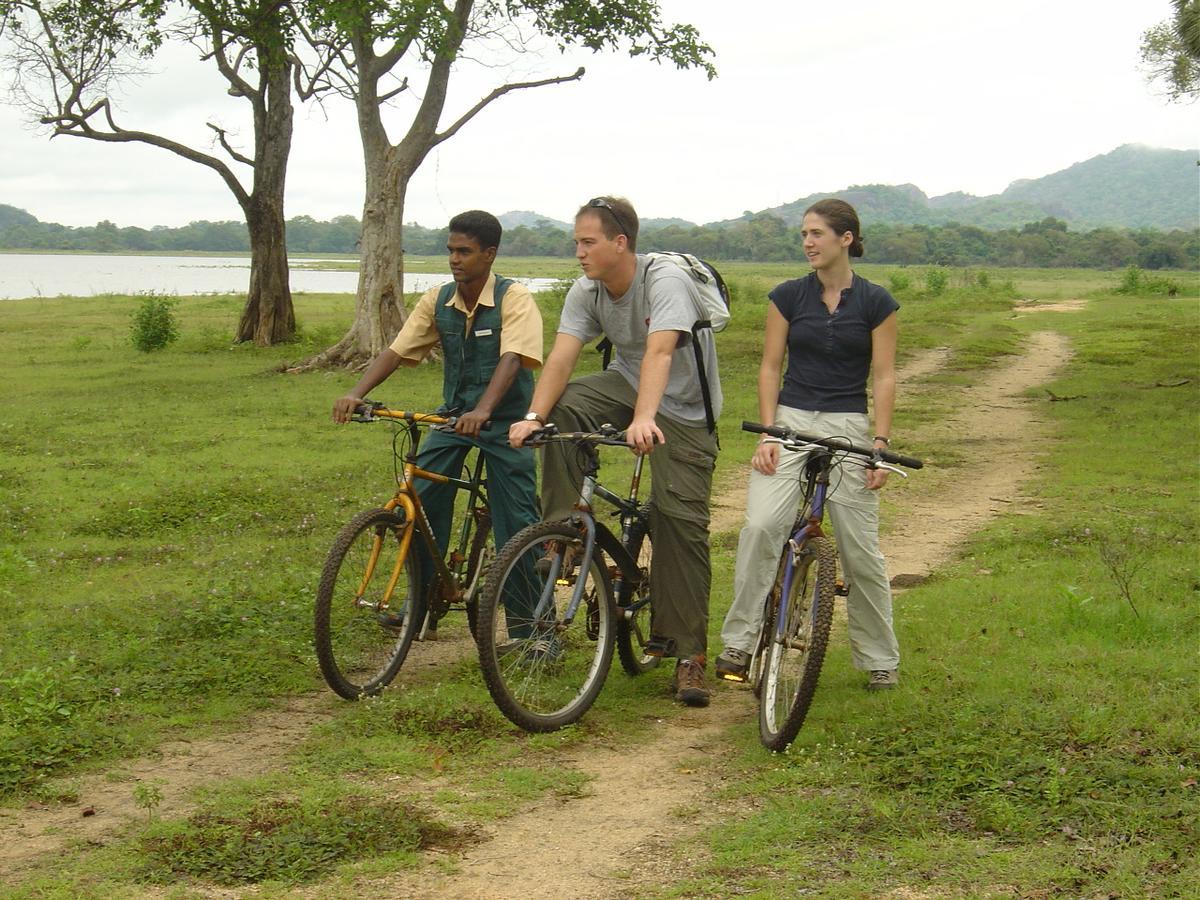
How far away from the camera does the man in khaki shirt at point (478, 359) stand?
6051 mm

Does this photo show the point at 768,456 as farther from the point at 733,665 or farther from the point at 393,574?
the point at 393,574

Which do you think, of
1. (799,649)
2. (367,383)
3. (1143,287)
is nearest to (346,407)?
(367,383)

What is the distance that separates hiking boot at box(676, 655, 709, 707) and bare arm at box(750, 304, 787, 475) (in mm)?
897

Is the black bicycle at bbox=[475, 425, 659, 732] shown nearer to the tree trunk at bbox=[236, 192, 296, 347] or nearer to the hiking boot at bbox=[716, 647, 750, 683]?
the hiking boot at bbox=[716, 647, 750, 683]

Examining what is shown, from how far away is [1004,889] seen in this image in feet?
13.0

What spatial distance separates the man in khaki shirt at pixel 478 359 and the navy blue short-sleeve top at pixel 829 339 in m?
1.08

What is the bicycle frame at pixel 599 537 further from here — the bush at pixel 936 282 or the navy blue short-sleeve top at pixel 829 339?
the bush at pixel 936 282

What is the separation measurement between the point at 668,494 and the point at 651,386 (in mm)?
590

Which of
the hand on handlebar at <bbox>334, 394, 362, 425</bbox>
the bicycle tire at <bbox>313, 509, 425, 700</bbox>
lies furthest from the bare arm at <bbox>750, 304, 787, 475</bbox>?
the hand on handlebar at <bbox>334, 394, 362, 425</bbox>

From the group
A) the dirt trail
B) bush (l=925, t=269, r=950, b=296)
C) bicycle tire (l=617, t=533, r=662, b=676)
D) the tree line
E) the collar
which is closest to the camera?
the dirt trail

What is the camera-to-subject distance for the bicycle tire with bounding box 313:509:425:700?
5590 mm

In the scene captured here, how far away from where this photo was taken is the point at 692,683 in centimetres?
588

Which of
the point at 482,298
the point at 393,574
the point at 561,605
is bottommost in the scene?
the point at 561,605

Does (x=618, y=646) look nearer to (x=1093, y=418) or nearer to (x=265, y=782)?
(x=265, y=782)
